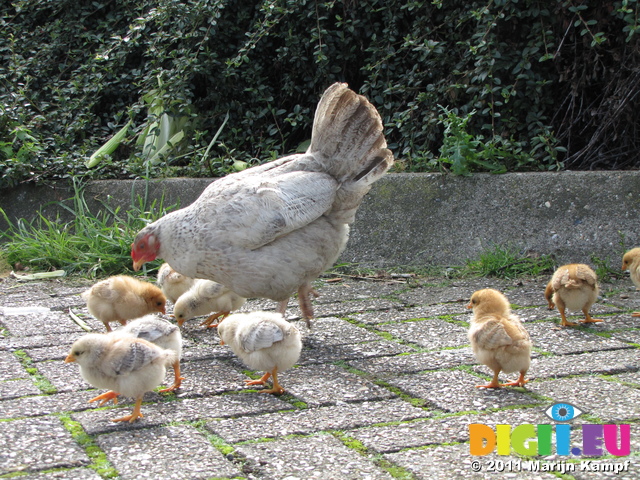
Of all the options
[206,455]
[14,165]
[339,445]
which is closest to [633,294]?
[339,445]

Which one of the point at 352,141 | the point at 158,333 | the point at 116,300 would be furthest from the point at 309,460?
the point at 352,141

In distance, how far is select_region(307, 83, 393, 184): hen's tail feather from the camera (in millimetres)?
4770

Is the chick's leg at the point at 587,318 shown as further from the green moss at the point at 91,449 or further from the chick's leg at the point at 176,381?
the green moss at the point at 91,449

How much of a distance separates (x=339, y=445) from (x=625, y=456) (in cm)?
102

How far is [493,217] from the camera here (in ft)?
19.2

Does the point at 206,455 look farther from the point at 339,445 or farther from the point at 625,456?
the point at 625,456

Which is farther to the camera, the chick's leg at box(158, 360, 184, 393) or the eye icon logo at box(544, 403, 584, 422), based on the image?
the chick's leg at box(158, 360, 184, 393)

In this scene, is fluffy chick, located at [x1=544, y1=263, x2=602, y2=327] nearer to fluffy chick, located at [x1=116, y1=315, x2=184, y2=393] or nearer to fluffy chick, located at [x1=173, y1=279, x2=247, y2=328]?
fluffy chick, located at [x1=173, y1=279, x2=247, y2=328]

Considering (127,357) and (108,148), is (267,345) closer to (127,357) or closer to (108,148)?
(127,357)

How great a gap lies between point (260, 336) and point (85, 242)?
331 cm

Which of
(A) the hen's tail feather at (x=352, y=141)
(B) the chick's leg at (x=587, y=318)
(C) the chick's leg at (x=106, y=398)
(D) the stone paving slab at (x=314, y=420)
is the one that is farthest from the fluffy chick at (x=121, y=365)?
(B) the chick's leg at (x=587, y=318)

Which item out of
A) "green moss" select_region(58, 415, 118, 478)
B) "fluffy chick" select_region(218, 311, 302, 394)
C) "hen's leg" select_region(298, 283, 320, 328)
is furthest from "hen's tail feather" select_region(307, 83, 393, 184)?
"green moss" select_region(58, 415, 118, 478)

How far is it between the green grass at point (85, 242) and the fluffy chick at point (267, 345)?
270cm

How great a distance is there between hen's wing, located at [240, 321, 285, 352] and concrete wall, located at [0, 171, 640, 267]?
2616mm
